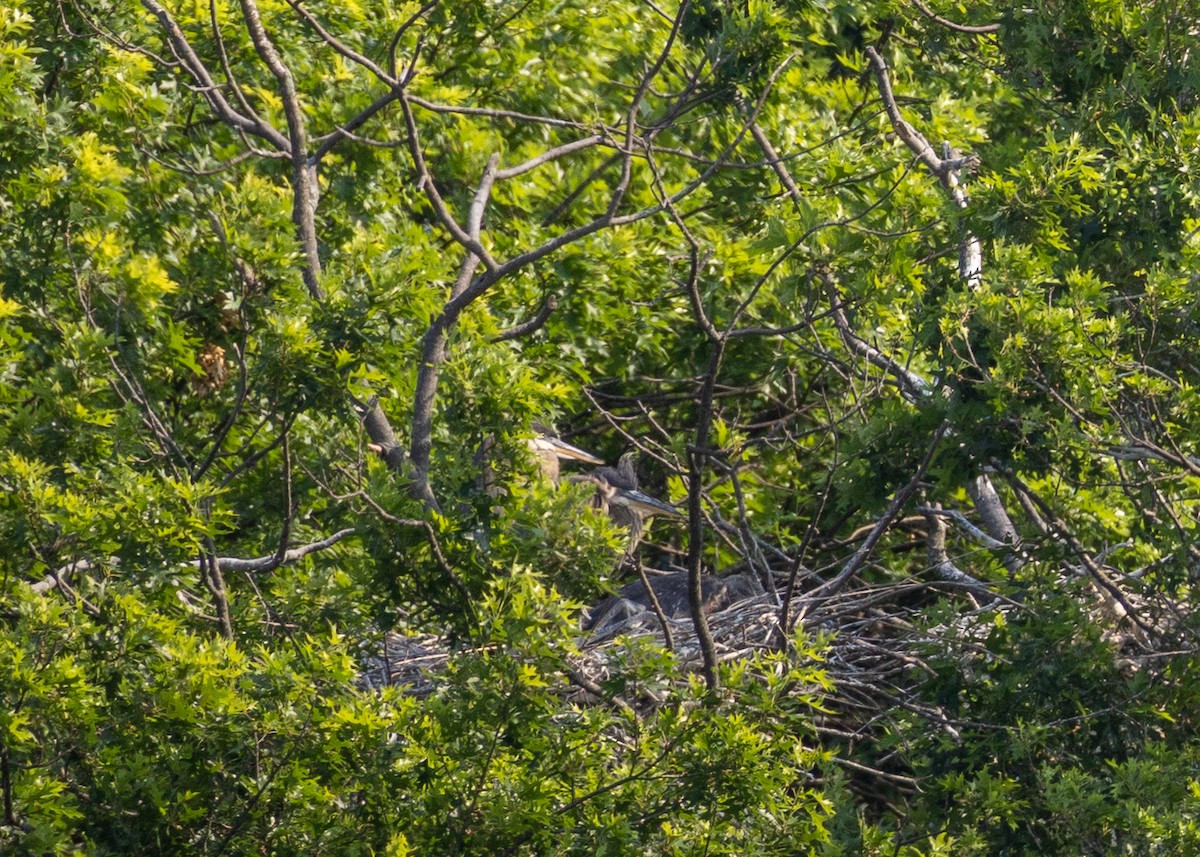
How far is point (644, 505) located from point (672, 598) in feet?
1.43

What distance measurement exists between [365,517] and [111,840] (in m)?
1.18

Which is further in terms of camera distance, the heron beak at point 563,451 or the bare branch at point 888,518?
the heron beak at point 563,451

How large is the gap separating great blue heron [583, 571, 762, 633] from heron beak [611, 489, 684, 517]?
298 mm

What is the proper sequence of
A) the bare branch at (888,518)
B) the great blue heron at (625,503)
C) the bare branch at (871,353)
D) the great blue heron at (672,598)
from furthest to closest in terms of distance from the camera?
the great blue heron at (625,503), the great blue heron at (672,598), the bare branch at (871,353), the bare branch at (888,518)

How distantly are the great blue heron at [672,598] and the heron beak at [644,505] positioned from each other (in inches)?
11.7

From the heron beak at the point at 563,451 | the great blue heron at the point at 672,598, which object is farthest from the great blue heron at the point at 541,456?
the great blue heron at the point at 672,598

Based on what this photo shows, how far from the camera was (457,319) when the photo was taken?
19.5 feet

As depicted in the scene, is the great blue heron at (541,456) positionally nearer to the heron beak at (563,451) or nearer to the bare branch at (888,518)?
the heron beak at (563,451)

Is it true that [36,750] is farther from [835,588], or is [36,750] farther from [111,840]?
[835,588]

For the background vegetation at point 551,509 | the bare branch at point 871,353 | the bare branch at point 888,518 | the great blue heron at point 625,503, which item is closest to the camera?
the background vegetation at point 551,509

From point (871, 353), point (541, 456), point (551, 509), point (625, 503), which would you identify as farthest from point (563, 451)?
point (551, 509)

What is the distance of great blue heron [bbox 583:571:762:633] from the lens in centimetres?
740

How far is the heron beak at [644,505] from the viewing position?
25.7 ft

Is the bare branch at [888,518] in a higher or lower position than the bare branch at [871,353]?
lower
